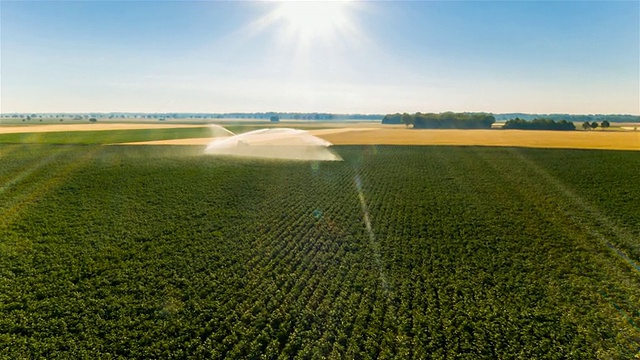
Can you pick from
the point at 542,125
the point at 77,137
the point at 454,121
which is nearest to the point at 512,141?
the point at 542,125

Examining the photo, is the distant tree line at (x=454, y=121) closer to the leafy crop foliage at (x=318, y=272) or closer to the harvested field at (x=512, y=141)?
the harvested field at (x=512, y=141)

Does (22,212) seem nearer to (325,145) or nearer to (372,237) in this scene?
(372,237)

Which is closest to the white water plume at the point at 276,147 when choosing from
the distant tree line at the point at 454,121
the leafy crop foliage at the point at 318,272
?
the leafy crop foliage at the point at 318,272

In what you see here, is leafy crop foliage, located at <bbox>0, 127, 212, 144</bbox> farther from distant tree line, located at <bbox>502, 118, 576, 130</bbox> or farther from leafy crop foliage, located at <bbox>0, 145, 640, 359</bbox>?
distant tree line, located at <bbox>502, 118, 576, 130</bbox>

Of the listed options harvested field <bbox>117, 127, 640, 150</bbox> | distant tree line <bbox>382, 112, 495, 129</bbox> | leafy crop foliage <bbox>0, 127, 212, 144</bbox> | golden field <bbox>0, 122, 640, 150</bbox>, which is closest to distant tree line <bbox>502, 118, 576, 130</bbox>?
distant tree line <bbox>382, 112, 495, 129</bbox>

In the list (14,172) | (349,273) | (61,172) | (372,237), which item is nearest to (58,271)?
(349,273)

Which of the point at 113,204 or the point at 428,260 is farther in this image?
the point at 113,204
